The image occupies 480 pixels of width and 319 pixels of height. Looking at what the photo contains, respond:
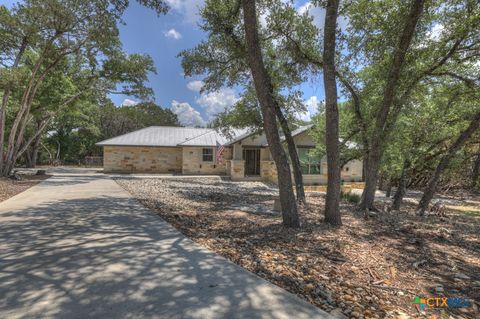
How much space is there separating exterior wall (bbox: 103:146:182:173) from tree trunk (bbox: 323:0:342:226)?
19.0 meters

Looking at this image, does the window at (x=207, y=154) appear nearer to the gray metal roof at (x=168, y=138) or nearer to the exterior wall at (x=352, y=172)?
the gray metal roof at (x=168, y=138)

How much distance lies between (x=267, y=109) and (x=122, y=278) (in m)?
3.88

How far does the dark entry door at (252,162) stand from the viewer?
75.0 ft

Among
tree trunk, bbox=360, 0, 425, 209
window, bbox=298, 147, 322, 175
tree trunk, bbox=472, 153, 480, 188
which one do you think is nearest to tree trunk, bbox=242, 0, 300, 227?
tree trunk, bbox=360, 0, 425, 209

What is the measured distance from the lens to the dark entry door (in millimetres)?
22859

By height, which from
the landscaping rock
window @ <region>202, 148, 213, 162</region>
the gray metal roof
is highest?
the gray metal roof

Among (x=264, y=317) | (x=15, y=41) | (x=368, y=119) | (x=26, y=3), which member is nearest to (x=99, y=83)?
(x=15, y=41)

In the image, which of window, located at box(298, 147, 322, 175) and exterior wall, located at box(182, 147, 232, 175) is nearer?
window, located at box(298, 147, 322, 175)

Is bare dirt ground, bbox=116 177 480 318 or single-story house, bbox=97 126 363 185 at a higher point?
single-story house, bbox=97 126 363 185

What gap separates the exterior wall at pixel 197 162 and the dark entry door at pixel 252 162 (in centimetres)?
139

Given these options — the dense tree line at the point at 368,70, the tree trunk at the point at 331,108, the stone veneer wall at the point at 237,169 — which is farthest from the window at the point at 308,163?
the tree trunk at the point at 331,108

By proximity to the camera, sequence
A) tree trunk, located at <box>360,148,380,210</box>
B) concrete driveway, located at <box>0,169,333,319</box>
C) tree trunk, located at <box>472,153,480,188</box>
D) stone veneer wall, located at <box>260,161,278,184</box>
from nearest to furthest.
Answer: concrete driveway, located at <box>0,169,333,319</box> < tree trunk, located at <box>360,148,380,210</box> < tree trunk, located at <box>472,153,480,188</box> < stone veneer wall, located at <box>260,161,278,184</box>

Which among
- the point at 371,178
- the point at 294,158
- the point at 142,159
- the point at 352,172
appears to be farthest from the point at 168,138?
the point at 371,178

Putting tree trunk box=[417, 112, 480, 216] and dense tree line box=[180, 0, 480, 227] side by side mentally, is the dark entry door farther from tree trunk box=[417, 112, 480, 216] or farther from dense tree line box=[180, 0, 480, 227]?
tree trunk box=[417, 112, 480, 216]
